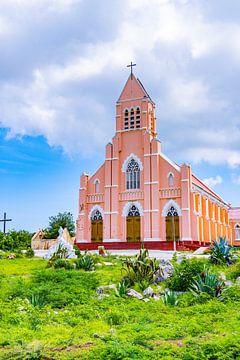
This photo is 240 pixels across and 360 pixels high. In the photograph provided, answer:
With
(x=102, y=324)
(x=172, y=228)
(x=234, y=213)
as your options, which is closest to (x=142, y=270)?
(x=102, y=324)

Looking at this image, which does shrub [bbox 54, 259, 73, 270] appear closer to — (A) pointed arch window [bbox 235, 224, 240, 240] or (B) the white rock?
(B) the white rock

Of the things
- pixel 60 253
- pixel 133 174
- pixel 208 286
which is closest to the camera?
pixel 208 286

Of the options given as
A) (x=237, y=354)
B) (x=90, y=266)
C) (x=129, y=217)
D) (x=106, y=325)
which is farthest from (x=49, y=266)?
(x=129, y=217)

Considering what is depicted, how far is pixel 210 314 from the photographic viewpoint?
921cm

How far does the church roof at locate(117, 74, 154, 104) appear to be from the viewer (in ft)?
129

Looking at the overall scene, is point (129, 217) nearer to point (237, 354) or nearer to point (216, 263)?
point (216, 263)

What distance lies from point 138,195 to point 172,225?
13.9 feet

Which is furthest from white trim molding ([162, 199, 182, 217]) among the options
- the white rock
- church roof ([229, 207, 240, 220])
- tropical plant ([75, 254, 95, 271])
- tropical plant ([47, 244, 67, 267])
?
the white rock

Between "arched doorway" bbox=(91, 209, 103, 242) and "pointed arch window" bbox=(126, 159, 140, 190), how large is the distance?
3939 mm

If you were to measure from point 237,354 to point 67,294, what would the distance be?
6608mm

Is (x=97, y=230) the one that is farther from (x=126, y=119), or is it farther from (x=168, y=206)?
(x=126, y=119)

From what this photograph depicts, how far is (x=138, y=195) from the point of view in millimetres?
36719

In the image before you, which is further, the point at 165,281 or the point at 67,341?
the point at 165,281

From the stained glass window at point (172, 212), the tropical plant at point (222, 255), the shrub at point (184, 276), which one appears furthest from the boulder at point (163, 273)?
the stained glass window at point (172, 212)
